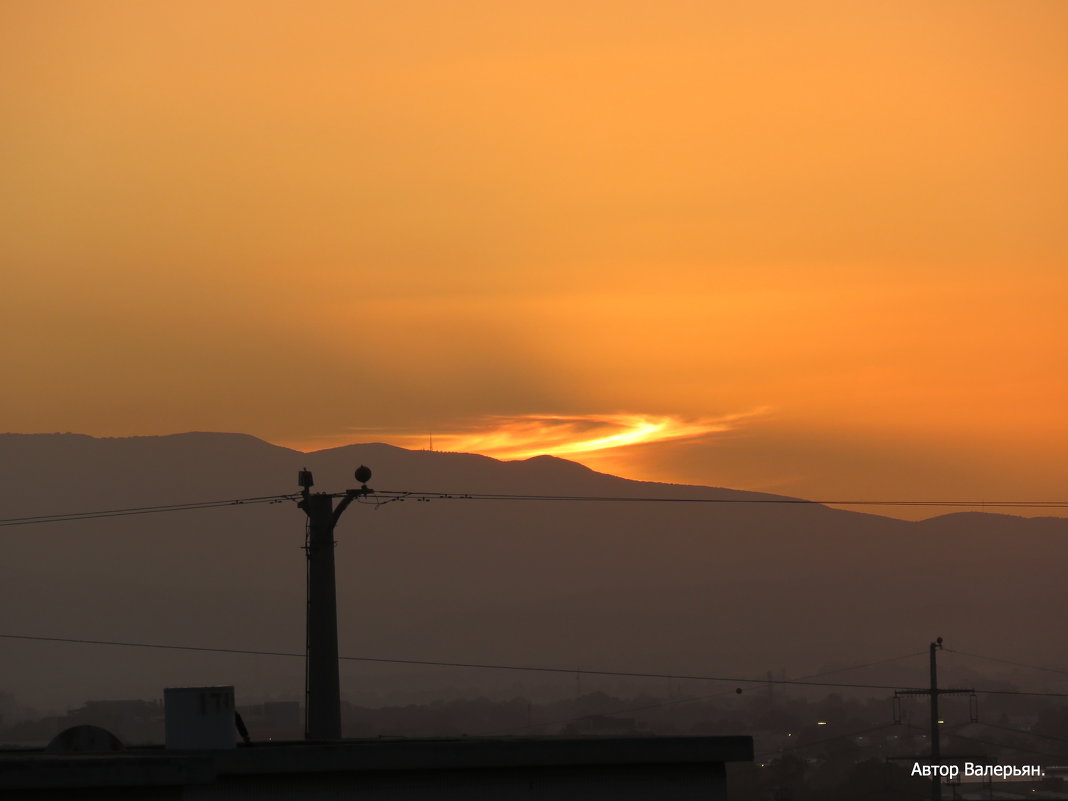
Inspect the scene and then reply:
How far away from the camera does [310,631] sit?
50.9m

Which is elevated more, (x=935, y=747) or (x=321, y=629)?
(x=321, y=629)

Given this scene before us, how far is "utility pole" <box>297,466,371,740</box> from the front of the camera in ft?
163

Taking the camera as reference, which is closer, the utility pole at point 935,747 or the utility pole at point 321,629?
the utility pole at point 321,629

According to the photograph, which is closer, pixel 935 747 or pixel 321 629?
pixel 321 629

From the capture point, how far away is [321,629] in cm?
5069

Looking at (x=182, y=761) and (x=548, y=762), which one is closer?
(x=182, y=761)

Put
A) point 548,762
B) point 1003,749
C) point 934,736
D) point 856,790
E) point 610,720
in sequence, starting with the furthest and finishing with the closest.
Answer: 1. point 610,720
2. point 1003,749
3. point 856,790
4. point 934,736
5. point 548,762

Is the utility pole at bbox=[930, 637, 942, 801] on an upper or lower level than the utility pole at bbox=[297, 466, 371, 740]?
lower

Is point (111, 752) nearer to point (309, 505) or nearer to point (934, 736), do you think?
point (309, 505)

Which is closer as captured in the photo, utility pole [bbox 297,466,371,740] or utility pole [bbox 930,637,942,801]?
utility pole [bbox 297,466,371,740]

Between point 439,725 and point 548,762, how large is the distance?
16106cm

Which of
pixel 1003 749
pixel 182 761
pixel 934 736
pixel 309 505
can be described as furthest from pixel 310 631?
pixel 1003 749

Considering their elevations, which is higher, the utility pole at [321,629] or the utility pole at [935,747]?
the utility pole at [321,629]

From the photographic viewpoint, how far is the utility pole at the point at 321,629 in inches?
1951
